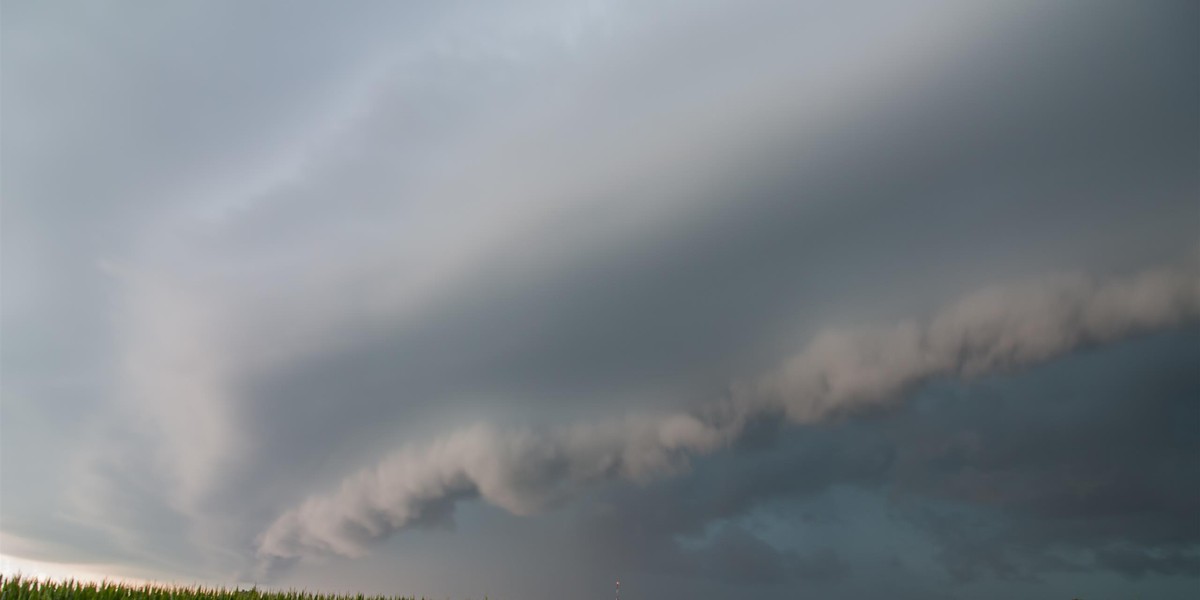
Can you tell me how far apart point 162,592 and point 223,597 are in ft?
14.3

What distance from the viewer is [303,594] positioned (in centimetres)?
6078

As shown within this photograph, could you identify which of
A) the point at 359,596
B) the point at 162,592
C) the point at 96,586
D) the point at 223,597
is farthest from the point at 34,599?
the point at 359,596

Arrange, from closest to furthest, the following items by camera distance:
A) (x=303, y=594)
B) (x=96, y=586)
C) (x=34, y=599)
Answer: (x=34, y=599) → (x=96, y=586) → (x=303, y=594)

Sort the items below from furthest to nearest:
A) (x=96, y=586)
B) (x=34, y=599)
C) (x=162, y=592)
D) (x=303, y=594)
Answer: (x=303, y=594) → (x=162, y=592) → (x=96, y=586) → (x=34, y=599)

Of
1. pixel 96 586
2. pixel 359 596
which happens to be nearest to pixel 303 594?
pixel 359 596

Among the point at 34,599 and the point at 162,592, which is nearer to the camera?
the point at 34,599

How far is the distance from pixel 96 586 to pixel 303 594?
52.1ft

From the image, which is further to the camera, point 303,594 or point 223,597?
point 303,594

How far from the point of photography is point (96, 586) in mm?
49000

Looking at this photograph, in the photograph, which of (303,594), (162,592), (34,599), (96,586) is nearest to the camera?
(34,599)

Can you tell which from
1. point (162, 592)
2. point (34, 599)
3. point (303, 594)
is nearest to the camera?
point (34, 599)

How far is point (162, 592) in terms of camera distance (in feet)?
177

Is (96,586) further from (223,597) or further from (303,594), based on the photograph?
(303,594)

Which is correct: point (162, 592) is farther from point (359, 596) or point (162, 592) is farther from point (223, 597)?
point (359, 596)
